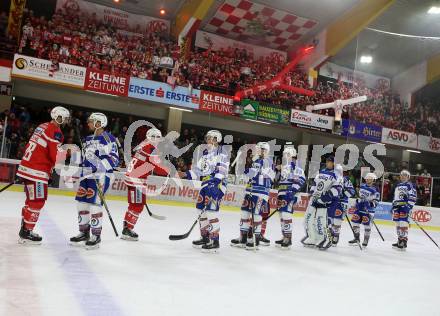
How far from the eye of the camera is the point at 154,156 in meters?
6.05

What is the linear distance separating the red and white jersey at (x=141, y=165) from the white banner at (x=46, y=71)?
9060mm

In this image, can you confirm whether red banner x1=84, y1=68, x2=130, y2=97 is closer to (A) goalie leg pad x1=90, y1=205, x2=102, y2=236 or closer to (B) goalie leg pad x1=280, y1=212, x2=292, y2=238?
(B) goalie leg pad x1=280, y1=212, x2=292, y2=238

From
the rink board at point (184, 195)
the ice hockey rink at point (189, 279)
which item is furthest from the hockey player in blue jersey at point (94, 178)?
the rink board at point (184, 195)

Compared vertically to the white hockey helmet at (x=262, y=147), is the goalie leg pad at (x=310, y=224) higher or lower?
lower

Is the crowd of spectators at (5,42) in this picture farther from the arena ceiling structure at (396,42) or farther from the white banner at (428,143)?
the white banner at (428,143)

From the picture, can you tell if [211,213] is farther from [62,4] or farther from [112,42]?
[62,4]

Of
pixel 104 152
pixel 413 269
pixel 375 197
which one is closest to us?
pixel 104 152

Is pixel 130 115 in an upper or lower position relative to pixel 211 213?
upper

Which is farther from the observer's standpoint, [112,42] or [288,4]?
[288,4]

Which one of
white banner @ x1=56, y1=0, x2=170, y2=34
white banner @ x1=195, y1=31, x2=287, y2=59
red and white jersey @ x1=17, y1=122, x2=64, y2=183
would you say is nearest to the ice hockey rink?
red and white jersey @ x1=17, y1=122, x2=64, y2=183

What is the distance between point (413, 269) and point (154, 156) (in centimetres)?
410

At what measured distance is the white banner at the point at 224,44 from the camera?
Result: 768 inches

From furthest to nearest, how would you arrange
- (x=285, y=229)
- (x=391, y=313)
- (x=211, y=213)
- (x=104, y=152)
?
(x=285, y=229)
(x=211, y=213)
(x=104, y=152)
(x=391, y=313)

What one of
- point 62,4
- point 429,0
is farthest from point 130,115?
point 429,0
